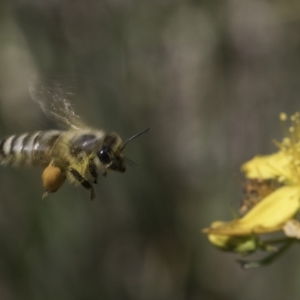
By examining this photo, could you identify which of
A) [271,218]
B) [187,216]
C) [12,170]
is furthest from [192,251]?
[271,218]

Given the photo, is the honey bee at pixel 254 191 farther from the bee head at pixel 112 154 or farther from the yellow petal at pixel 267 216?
the bee head at pixel 112 154

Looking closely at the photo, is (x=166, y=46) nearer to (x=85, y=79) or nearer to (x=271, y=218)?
(x=85, y=79)

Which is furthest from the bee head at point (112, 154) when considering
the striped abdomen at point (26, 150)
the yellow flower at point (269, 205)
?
the yellow flower at point (269, 205)

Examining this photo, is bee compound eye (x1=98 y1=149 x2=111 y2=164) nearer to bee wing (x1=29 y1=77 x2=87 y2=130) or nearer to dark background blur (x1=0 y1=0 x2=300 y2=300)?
bee wing (x1=29 y1=77 x2=87 y2=130)

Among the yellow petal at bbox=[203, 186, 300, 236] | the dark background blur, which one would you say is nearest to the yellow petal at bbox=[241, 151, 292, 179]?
the yellow petal at bbox=[203, 186, 300, 236]

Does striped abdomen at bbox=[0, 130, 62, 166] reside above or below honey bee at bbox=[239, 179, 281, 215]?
above

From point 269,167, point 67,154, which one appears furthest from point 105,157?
point 269,167
